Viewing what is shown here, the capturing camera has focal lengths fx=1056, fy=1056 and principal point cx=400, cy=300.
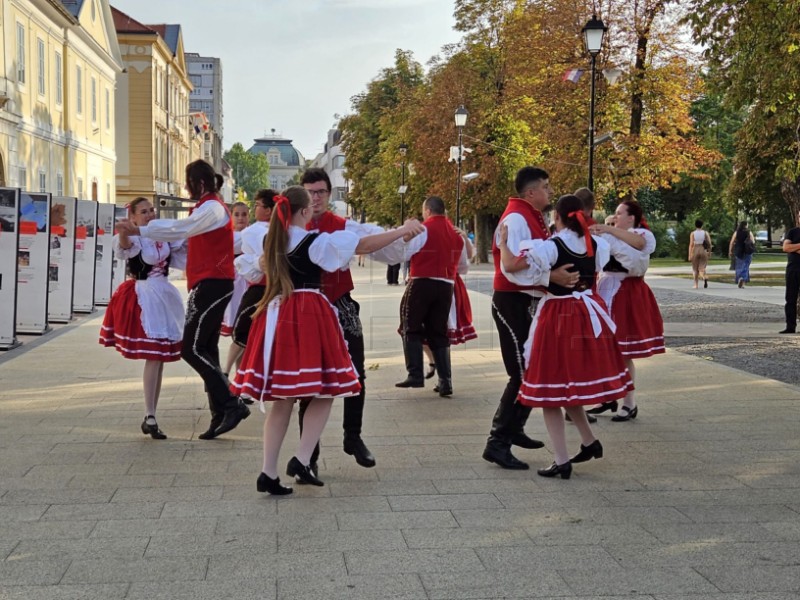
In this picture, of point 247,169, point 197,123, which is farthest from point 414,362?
point 247,169

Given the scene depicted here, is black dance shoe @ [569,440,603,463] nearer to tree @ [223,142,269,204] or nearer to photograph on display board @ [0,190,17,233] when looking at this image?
photograph on display board @ [0,190,17,233]

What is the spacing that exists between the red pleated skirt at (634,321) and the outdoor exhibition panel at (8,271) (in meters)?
8.10

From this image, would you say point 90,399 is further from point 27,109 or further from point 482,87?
point 482,87

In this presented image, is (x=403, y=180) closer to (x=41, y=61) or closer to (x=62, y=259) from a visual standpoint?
(x=41, y=61)

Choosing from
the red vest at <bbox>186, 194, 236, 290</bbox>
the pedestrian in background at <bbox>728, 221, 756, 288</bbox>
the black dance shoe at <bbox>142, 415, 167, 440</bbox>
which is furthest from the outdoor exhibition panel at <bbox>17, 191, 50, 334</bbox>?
the pedestrian in background at <bbox>728, 221, 756, 288</bbox>

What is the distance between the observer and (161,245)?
7.78 metres

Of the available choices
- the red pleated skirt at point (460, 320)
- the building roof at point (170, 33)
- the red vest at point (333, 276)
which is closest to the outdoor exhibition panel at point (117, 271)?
the red pleated skirt at point (460, 320)

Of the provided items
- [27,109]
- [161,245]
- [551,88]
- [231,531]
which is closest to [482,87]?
[551,88]

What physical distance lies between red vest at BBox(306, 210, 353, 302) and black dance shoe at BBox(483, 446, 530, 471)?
4.62 feet

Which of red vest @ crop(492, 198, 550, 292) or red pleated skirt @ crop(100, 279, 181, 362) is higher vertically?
red vest @ crop(492, 198, 550, 292)

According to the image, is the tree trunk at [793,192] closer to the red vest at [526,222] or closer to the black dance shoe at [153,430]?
the red vest at [526,222]

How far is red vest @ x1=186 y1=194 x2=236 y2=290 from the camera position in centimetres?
748

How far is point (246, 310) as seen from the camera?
8.91m

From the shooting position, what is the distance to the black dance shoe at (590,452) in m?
6.55
